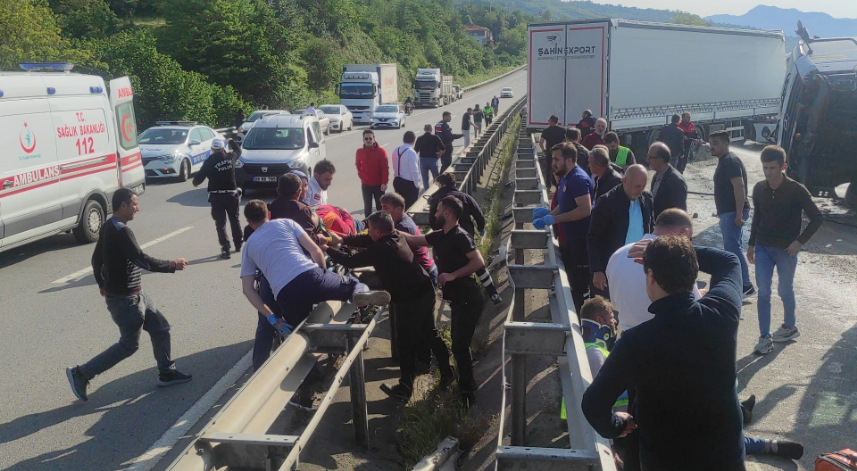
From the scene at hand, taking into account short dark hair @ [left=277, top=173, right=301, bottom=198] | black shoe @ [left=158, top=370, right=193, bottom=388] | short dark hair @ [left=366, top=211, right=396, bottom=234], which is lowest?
black shoe @ [left=158, top=370, right=193, bottom=388]

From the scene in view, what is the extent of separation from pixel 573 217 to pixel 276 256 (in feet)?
9.30

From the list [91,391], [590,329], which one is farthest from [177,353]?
[590,329]

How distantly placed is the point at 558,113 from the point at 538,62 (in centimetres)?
161

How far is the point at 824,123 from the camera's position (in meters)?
13.0

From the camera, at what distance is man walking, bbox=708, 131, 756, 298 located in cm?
789

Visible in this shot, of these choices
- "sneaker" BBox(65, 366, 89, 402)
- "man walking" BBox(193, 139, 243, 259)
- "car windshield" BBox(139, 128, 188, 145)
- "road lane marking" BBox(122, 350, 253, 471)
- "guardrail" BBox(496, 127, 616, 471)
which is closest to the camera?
"guardrail" BBox(496, 127, 616, 471)

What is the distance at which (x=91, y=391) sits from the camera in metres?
6.36

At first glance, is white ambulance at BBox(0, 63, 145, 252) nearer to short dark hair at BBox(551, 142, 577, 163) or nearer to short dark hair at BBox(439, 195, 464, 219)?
short dark hair at BBox(439, 195, 464, 219)

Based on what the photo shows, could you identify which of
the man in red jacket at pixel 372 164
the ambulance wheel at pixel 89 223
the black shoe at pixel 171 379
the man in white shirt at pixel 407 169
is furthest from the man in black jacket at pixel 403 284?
the ambulance wheel at pixel 89 223

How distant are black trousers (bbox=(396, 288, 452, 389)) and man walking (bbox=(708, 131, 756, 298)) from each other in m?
3.88

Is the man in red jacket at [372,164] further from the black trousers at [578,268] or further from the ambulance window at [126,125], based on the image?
the black trousers at [578,268]

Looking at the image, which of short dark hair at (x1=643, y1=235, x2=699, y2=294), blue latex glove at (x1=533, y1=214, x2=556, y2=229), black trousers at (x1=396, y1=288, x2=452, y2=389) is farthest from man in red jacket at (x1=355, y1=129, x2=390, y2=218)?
short dark hair at (x1=643, y1=235, x2=699, y2=294)

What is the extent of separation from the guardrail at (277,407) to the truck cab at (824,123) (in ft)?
35.8

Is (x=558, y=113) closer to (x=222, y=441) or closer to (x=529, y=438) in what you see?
(x=529, y=438)
